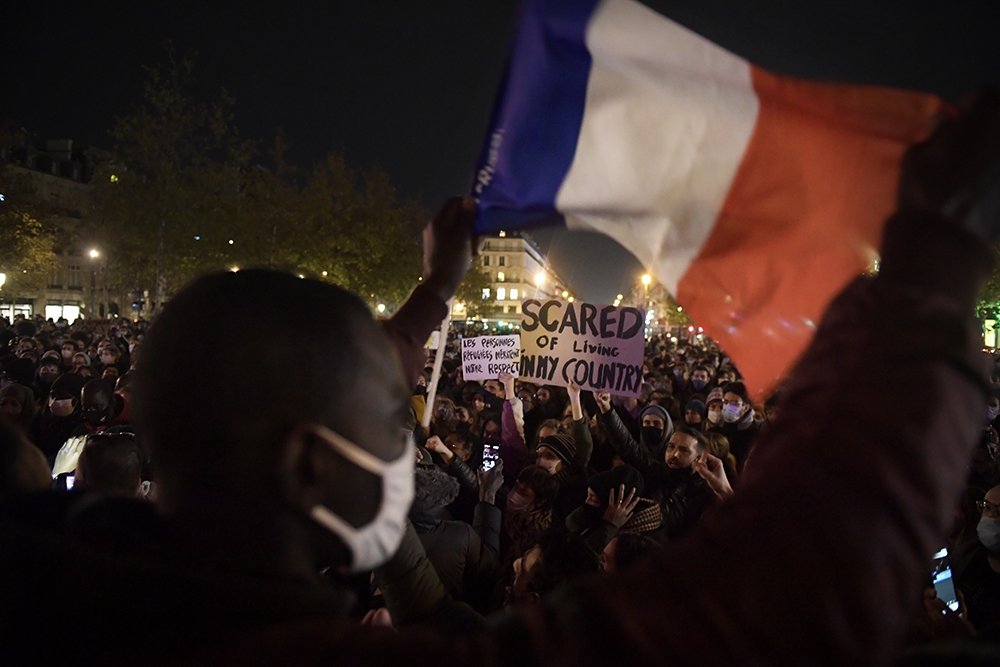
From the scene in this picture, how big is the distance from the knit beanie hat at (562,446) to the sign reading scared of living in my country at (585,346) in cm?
103

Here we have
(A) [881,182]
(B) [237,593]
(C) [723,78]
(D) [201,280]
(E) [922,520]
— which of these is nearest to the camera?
(E) [922,520]

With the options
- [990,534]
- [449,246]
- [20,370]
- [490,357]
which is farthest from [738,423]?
[20,370]

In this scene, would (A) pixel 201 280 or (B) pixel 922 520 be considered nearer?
(B) pixel 922 520

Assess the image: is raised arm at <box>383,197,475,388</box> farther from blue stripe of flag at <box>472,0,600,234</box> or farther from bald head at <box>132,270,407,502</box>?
bald head at <box>132,270,407,502</box>

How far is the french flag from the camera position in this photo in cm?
168

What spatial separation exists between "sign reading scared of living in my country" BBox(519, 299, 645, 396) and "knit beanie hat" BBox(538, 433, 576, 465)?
3.36ft

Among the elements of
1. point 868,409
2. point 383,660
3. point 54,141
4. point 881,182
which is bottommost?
point 383,660

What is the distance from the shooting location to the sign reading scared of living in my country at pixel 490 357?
9.22 metres

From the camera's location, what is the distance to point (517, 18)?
2199 millimetres

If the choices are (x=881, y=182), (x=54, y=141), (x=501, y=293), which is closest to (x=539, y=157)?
(x=881, y=182)

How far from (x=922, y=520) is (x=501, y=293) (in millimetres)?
127174

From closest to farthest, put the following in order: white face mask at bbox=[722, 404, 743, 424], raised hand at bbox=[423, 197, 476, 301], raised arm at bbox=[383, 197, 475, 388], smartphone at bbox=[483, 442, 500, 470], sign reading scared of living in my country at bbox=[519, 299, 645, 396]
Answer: raised arm at bbox=[383, 197, 475, 388] < raised hand at bbox=[423, 197, 476, 301] < sign reading scared of living in my country at bbox=[519, 299, 645, 396] < smartphone at bbox=[483, 442, 500, 470] < white face mask at bbox=[722, 404, 743, 424]

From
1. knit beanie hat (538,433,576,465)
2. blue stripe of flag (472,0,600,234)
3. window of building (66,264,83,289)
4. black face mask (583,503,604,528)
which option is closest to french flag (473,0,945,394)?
blue stripe of flag (472,0,600,234)

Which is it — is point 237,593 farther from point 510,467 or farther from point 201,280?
point 510,467
